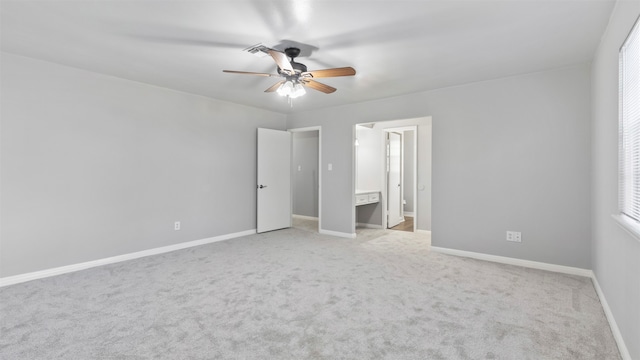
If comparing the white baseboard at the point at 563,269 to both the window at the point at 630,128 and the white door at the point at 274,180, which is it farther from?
the white door at the point at 274,180

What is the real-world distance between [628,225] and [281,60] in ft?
8.44

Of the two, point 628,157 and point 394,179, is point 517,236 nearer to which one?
point 628,157

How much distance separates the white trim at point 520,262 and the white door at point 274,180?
2.83 m

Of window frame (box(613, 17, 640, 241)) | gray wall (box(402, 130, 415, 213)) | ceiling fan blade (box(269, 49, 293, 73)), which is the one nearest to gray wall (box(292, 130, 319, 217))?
gray wall (box(402, 130, 415, 213))

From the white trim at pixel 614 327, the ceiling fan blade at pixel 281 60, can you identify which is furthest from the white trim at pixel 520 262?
the ceiling fan blade at pixel 281 60

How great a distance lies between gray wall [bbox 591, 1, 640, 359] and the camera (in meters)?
1.71

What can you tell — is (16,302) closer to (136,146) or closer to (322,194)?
(136,146)

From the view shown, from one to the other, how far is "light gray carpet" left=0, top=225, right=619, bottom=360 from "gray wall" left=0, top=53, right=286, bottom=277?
1.44 ft

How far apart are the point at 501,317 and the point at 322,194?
11.8 ft

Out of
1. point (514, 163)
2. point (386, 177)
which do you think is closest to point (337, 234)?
point (386, 177)

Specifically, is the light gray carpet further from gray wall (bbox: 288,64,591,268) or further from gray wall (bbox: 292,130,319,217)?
gray wall (bbox: 292,130,319,217)

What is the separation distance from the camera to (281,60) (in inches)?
99.7

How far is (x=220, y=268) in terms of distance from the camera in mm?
3523

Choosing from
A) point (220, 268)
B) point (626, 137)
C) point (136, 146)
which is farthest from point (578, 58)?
point (136, 146)
